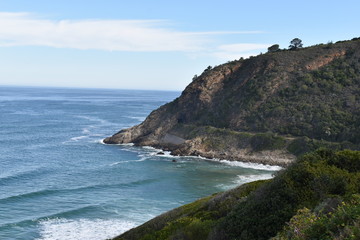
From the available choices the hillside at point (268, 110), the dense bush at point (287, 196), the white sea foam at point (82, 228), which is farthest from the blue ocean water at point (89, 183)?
the dense bush at point (287, 196)

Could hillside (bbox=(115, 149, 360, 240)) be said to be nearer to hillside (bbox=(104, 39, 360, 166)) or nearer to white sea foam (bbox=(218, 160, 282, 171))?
white sea foam (bbox=(218, 160, 282, 171))

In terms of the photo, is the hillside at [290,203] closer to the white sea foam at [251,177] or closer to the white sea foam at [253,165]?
the white sea foam at [251,177]

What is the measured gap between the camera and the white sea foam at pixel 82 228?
30438 millimetres

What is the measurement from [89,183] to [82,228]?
50.4 feet

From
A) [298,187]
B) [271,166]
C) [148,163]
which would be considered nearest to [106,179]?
[148,163]

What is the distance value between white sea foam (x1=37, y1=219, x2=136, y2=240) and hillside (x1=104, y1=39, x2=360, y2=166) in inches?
1386

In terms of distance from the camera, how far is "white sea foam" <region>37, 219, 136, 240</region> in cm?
3044

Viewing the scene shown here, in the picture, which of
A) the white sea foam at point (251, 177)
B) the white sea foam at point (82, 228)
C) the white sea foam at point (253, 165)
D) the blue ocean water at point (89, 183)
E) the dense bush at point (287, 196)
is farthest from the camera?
the white sea foam at point (253, 165)

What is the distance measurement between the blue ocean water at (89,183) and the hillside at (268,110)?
5820 mm

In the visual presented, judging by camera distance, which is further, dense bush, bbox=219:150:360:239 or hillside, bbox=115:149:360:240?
dense bush, bbox=219:150:360:239

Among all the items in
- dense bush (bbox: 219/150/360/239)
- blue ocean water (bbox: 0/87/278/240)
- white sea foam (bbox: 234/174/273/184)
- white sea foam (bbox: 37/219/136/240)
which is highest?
dense bush (bbox: 219/150/360/239)

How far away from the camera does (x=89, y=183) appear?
47.3m

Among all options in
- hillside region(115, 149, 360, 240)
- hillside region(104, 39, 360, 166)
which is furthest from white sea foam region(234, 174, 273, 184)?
hillside region(115, 149, 360, 240)

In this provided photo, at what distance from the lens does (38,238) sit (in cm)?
3012
